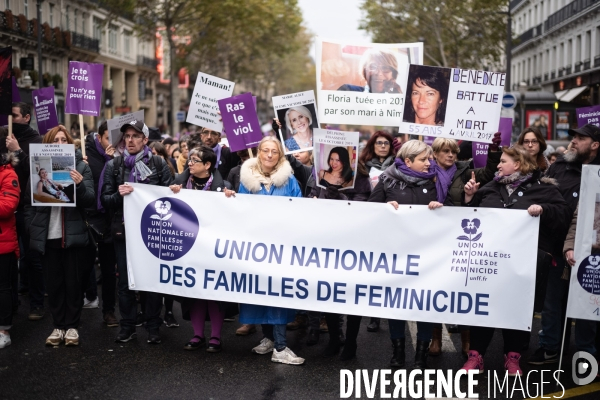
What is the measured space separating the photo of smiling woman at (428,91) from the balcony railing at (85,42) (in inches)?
1558

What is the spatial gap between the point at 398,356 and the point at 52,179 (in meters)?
3.34

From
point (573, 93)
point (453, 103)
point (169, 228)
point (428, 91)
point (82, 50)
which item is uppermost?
point (82, 50)

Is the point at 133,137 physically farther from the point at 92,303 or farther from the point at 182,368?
the point at 92,303

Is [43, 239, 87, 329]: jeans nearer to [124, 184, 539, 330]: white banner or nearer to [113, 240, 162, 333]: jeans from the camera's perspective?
[113, 240, 162, 333]: jeans

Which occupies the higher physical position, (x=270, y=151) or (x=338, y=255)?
(x=270, y=151)

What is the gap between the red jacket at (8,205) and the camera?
6855 mm

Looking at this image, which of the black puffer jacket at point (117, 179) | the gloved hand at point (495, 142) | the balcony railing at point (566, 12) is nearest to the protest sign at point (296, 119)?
the black puffer jacket at point (117, 179)

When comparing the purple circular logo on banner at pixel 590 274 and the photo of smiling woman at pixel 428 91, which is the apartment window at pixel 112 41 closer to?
the photo of smiling woman at pixel 428 91

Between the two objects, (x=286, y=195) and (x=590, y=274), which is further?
(x=286, y=195)

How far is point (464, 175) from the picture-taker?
7418 millimetres

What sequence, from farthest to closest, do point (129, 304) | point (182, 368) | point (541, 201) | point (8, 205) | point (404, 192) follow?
point (129, 304) → point (8, 205) → point (404, 192) → point (182, 368) → point (541, 201)

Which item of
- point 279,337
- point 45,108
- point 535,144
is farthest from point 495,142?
point 45,108

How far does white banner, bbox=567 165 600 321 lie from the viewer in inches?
234

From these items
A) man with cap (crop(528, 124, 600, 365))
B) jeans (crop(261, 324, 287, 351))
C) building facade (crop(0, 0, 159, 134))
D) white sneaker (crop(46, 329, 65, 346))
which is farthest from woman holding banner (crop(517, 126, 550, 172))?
building facade (crop(0, 0, 159, 134))
